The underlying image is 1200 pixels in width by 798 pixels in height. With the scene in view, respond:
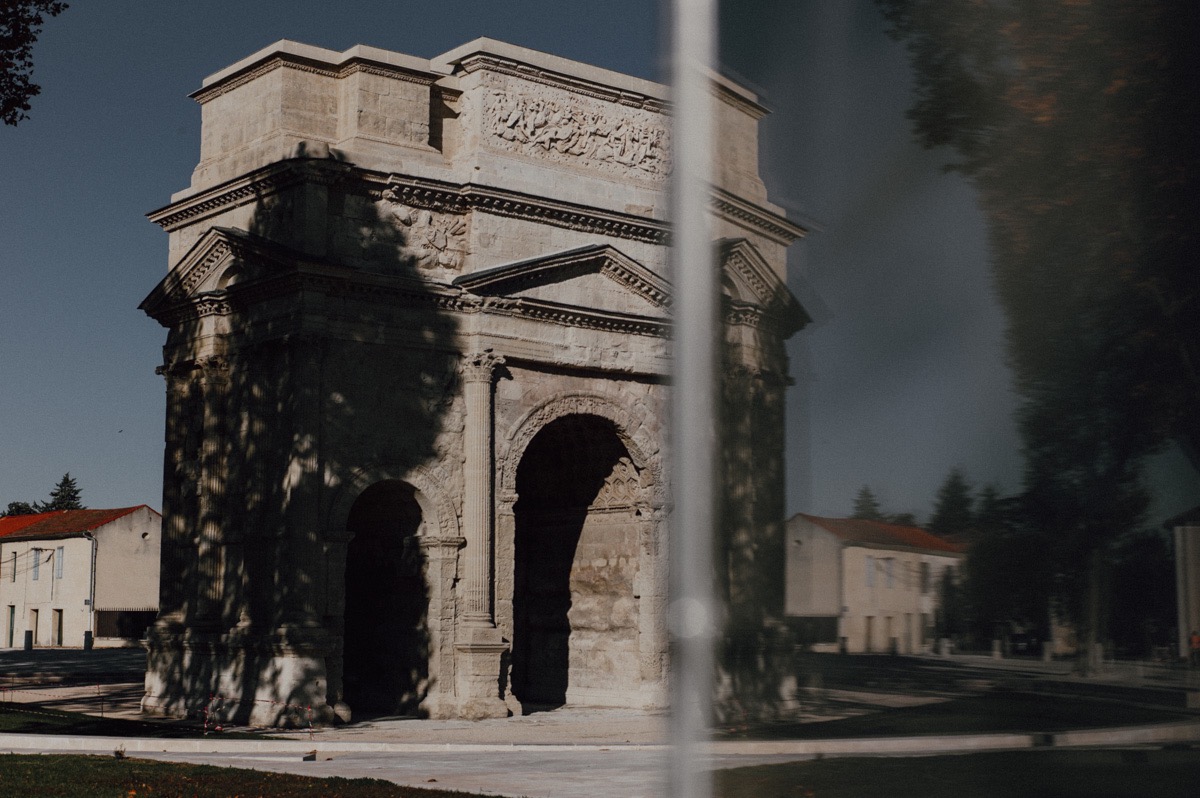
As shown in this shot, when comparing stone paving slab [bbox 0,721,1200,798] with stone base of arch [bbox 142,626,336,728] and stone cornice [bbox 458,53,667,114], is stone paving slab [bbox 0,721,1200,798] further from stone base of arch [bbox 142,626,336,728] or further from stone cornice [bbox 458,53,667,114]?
stone cornice [bbox 458,53,667,114]

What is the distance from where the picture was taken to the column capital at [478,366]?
25312mm

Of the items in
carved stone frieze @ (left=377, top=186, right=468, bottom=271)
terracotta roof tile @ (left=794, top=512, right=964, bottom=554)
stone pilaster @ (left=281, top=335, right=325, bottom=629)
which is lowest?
terracotta roof tile @ (left=794, top=512, right=964, bottom=554)

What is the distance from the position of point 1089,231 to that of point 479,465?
2439 centimetres

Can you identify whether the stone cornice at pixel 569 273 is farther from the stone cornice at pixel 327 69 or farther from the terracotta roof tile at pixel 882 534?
the terracotta roof tile at pixel 882 534

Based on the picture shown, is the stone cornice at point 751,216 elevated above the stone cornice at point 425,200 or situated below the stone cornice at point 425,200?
below

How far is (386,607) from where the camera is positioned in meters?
25.9

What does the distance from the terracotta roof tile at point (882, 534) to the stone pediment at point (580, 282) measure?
23866mm

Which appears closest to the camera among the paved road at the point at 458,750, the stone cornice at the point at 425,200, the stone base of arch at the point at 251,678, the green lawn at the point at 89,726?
the paved road at the point at 458,750

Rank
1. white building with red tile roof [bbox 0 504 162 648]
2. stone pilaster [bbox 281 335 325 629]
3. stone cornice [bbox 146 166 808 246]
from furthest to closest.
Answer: white building with red tile roof [bbox 0 504 162 648] → stone cornice [bbox 146 166 808 246] → stone pilaster [bbox 281 335 325 629]

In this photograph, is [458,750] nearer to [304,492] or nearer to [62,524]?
[304,492]

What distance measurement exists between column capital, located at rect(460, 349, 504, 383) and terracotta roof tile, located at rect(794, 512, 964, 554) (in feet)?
78.6

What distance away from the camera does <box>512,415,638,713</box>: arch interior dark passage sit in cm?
2802

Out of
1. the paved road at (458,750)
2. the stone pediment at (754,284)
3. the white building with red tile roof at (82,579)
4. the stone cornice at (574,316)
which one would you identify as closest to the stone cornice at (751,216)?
the stone pediment at (754,284)

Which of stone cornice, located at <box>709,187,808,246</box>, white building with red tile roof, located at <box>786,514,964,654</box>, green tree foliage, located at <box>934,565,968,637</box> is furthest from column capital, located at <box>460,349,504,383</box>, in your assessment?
green tree foliage, located at <box>934,565,968,637</box>
